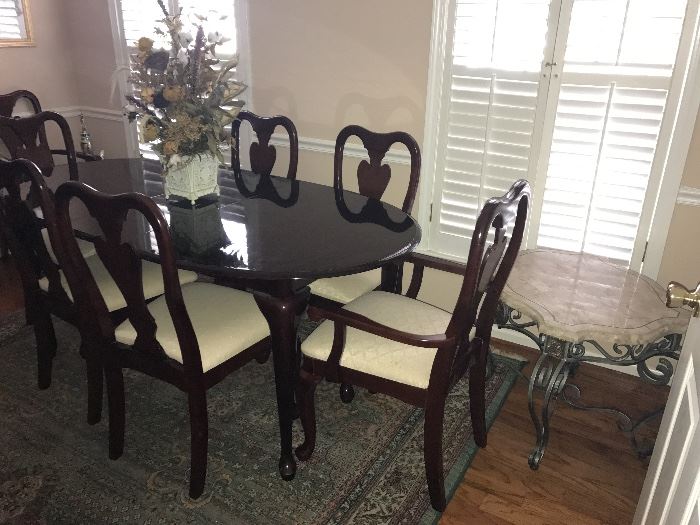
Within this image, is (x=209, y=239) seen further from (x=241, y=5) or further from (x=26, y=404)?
(x=241, y=5)

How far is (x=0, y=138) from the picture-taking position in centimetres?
289

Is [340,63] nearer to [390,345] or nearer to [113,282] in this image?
[113,282]

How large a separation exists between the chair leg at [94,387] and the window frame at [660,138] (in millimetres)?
1606

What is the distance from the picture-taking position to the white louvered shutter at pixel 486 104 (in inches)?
90.6

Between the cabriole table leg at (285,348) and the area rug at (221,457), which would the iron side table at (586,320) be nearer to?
the area rug at (221,457)

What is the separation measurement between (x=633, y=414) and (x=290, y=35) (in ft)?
7.85

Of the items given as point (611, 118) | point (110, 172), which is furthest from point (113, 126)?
point (611, 118)

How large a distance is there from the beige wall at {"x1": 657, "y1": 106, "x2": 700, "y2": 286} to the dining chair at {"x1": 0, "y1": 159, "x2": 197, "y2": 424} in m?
1.97

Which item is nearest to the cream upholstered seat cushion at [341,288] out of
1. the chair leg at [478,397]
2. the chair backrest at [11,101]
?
the chair leg at [478,397]

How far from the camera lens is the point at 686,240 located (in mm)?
2207

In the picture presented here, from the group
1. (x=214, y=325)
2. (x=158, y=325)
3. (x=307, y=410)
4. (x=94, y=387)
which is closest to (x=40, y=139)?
(x=94, y=387)

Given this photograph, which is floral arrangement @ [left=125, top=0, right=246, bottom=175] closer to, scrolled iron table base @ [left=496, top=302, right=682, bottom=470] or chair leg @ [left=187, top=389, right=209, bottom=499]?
chair leg @ [left=187, top=389, right=209, bottom=499]

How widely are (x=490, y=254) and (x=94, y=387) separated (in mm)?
1478

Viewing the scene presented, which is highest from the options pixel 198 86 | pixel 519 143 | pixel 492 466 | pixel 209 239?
pixel 198 86
